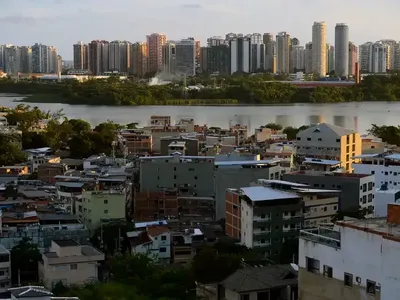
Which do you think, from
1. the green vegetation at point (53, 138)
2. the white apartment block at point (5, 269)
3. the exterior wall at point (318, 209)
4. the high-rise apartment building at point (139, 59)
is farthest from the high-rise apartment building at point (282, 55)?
the white apartment block at point (5, 269)

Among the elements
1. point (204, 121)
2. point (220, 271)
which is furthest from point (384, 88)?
point (220, 271)

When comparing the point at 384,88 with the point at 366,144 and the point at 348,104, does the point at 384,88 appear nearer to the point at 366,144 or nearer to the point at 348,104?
→ the point at 348,104

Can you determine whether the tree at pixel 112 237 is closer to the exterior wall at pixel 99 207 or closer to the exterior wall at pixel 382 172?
the exterior wall at pixel 99 207

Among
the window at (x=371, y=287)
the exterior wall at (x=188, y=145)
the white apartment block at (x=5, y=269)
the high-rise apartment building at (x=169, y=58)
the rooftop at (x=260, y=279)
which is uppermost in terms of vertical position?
the high-rise apartment building at (x=169, y=58)

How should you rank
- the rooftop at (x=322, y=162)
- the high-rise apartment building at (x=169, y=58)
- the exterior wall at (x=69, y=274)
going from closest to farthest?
the exterior wall at (x=69, y=274)
the rooftop at (x=322, y=162)
the high-rise apartment building at (x=169, y=58)

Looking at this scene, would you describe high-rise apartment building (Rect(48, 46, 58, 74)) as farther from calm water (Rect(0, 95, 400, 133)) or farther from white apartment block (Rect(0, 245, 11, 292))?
white apartment block (Rect(0, 245, 11, 292))

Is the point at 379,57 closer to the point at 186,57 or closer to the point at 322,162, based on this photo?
the point at 186,57
